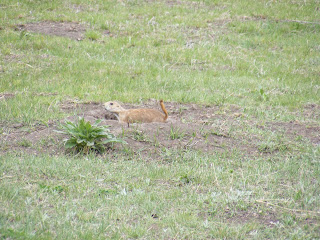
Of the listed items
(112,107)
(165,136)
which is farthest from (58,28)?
(165,136)

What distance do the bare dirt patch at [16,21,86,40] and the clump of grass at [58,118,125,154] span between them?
603 cm

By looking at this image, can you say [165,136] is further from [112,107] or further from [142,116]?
[112,107]

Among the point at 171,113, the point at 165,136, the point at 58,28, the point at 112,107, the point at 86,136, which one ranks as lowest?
the point at 171,113

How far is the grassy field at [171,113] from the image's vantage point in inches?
163

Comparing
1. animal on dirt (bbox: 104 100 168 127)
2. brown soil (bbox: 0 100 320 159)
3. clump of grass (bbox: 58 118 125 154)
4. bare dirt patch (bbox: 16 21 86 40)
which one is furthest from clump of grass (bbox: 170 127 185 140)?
bare dirt patch (bbox: 16 21 86 40)

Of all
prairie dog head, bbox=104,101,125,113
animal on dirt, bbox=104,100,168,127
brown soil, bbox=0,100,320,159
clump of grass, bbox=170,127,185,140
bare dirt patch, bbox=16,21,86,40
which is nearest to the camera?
brown soil, bbox=0,100,320,159

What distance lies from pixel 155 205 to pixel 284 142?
106 inches

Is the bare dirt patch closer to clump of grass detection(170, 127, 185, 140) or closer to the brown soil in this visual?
the brown soil

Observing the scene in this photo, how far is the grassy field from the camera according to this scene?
4.15 meters

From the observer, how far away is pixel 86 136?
18.4ft

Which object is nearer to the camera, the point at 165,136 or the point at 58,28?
the point at 165,136

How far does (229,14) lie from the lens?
44.0ft

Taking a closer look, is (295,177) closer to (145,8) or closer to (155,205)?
(155,205)

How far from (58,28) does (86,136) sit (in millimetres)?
6874
